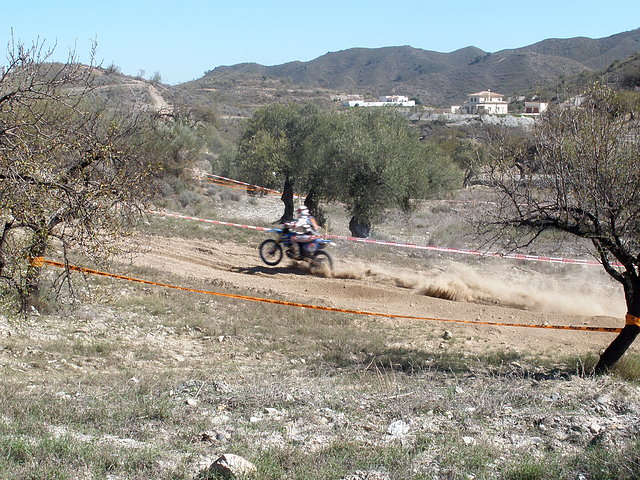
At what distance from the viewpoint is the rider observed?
16.1m

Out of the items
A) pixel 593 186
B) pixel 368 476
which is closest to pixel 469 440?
pixel 368 476

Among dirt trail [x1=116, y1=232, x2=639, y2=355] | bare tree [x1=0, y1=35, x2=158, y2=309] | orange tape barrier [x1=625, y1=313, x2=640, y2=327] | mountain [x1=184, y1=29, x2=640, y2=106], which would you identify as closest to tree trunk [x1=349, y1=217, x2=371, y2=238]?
dirt trail [x1=116, y1=232, x2=639, y2=355]

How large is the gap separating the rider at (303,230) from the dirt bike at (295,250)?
0.03 meters

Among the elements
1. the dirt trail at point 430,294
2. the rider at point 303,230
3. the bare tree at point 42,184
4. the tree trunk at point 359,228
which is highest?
the bare tree at point 42,184

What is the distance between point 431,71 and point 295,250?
151 meters

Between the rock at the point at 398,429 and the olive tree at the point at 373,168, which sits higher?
the olive tree at the point at 373,168

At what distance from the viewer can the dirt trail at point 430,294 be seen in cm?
1230

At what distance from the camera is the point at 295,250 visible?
16.3m

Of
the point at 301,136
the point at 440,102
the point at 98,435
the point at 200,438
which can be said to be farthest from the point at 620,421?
the point at 440,102

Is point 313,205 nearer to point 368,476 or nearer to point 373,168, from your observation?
point 373,168

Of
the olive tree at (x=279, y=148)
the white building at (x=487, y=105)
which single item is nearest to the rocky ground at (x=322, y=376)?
the olive tree at (x=279, y=148)

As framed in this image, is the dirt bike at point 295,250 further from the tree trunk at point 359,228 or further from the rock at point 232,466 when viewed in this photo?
the rock at point 232,466

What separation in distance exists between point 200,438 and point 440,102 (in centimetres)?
12678

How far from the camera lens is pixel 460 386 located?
8320 millimetres
